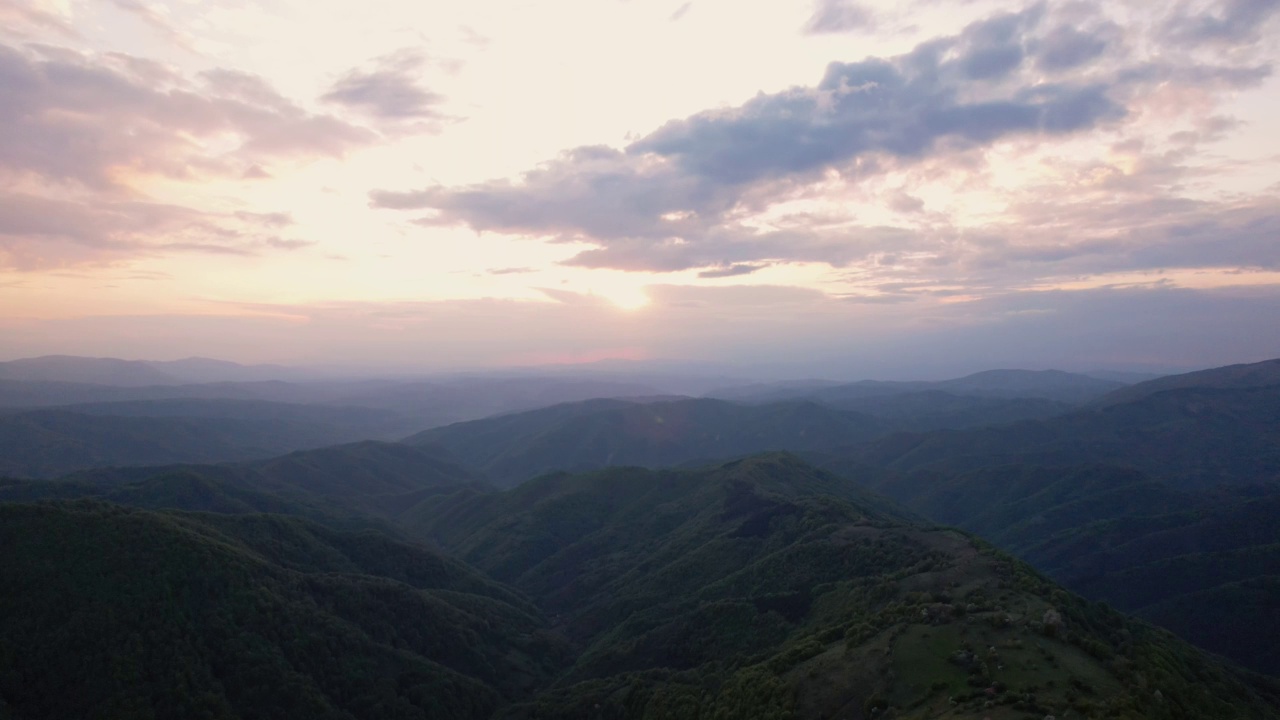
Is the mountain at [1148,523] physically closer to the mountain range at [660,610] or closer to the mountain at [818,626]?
the mountain range at [660,610]

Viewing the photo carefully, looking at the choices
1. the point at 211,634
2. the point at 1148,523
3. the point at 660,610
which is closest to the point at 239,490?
the point at 211,634

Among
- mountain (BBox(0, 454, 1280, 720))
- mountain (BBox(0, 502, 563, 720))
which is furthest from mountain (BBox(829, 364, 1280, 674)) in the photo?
mountain (BBox(0, 502, 563, 720))

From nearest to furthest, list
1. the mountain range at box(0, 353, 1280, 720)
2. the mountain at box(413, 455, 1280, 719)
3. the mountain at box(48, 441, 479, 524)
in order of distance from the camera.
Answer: the mountain at box(413, 455, 1280, 719) → the mountain range at box(0, 353, 1280, 720) → the mountain at box(48, 441, 479, 524)

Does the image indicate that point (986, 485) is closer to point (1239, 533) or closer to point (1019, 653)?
point (1239, 533)

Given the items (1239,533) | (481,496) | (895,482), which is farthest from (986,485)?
(481,496)

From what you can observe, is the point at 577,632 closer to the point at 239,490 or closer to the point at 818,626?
the point at 818,626

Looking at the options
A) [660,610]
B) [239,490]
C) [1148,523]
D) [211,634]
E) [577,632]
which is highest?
[211,634]

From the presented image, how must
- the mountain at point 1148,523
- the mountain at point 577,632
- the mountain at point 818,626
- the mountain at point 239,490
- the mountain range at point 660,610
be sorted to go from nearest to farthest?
1. the mountain at point 818,626
2. the mountain at point 577,632
3. the mountain range at point 660,610
4. the mountain at point 1148,523
5. the mountain at point 239,490

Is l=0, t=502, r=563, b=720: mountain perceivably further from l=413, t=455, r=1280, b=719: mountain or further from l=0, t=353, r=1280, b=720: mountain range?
l=413, t=455, r=1280, b=719: mountain

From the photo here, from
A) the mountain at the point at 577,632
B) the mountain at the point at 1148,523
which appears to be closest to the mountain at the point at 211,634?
the mountain at the point at 577,632
